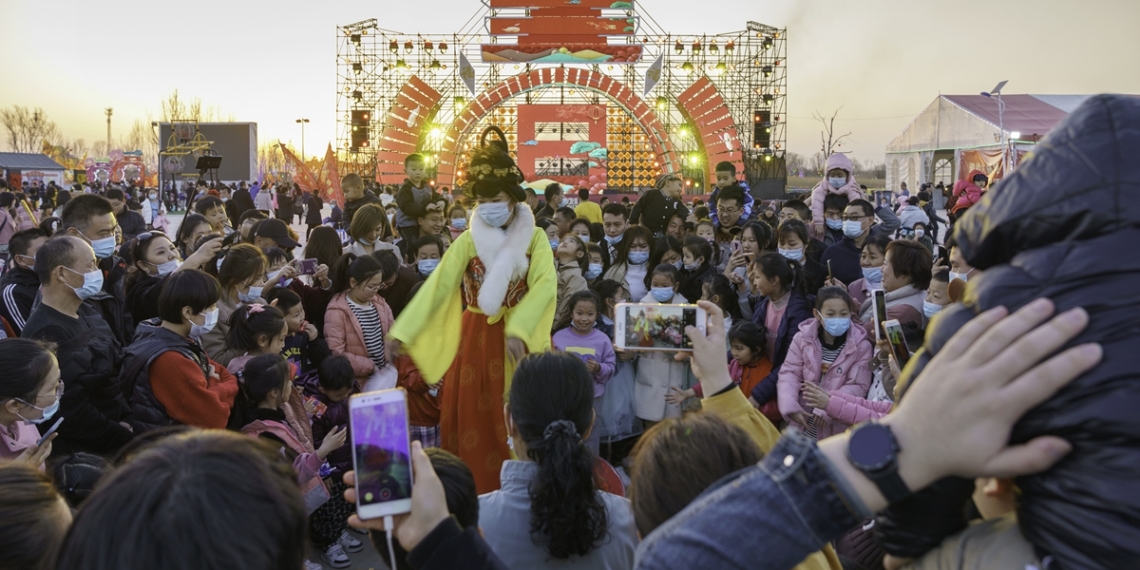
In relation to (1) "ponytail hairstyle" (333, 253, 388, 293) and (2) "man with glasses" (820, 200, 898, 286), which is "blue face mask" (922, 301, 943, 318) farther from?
(1) "ponytail hairstyle" (333, 253, 388, 293)

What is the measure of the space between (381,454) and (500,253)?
261 centimetres

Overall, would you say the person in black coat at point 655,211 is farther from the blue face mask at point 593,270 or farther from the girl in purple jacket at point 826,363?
→ the girl in purple jacket at point 826,363

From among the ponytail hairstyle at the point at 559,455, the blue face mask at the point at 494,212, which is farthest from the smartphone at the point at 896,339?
the blue face mask at the point at 494,212

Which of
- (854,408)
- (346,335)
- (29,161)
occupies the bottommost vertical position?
(854,408)

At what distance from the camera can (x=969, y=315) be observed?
33.0 inches

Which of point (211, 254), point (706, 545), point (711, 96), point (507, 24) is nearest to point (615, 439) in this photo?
point (211, 254)

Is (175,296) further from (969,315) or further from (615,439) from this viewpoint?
(969,315)

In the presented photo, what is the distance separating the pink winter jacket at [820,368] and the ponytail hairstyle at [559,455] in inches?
76.7

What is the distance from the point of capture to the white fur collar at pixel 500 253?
149 inches

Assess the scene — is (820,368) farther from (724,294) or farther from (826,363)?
(724,294)

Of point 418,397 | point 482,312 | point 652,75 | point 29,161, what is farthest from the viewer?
point 29,161

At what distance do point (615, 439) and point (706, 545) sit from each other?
430 centimetres

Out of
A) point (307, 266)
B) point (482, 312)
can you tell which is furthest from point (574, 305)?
point (307, 266)

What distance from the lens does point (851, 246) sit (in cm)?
554
